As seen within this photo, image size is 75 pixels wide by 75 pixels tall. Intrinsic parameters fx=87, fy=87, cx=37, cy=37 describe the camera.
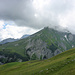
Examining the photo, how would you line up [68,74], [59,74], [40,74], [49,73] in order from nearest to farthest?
[68,74] < [59,74] < [49,73] < [40,74]

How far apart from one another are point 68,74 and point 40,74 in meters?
16.9

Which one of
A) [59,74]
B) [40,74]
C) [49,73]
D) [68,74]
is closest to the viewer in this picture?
[68,74]

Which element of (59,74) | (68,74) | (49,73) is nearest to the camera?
(68,74)

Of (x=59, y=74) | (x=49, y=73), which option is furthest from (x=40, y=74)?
(x=59, y=74)

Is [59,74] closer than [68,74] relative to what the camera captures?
No

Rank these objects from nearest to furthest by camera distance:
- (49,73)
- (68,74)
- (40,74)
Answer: (68,74)
(49,73)
(40,74)

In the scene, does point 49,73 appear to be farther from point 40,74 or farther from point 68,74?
point 68,74

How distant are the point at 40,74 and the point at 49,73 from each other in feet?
19.8

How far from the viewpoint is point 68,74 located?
36.4 meters

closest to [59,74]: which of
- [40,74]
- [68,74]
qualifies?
[68,74]

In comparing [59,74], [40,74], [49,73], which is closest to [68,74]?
[59,74]

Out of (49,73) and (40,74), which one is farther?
(40,74)

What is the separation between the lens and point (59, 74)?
128ft

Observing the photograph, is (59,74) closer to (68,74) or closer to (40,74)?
(68,74)
